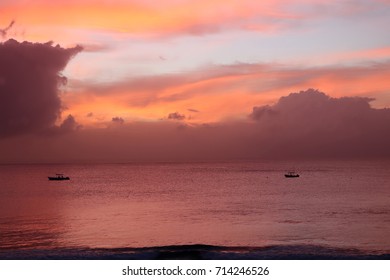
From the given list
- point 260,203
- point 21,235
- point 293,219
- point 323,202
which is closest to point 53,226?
point 21,235

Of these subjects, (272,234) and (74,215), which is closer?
(272,234)

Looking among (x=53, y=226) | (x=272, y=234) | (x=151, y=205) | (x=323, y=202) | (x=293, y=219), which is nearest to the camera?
(x=272, y=234)

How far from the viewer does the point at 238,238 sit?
26.3m

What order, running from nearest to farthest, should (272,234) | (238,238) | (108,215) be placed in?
(238,238), (272,234), (108,215)

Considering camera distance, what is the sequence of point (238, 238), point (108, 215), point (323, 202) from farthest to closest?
point (323, 202) → point (108, 215) → point (238, 238)
